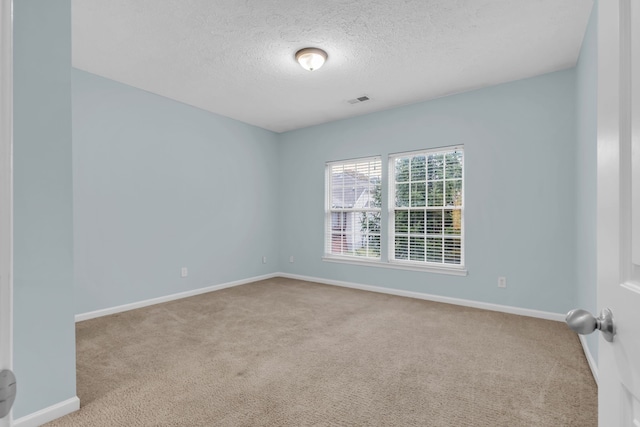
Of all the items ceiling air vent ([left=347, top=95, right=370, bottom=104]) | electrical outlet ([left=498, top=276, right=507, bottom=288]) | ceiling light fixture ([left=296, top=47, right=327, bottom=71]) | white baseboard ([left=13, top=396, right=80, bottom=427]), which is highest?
ceiling air vent ([left=347, top=95, right=370, bottom=104])

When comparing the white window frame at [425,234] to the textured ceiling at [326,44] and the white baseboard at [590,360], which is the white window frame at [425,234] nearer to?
the textured ceiling at [326,44]

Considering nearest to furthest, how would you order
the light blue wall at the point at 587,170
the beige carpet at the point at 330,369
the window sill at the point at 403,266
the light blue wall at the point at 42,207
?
the light blue wall at the point at 42,207, the beige carpet at the point at 330,369, the light blue wall at the point at 587,170, the window sill at the point at 403,266

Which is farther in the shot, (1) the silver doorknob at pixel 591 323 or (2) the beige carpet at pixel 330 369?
(2) the beige carpet at pixel 330 369

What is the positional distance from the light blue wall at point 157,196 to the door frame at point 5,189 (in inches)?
143

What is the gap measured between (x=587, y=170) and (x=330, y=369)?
2.59 meters

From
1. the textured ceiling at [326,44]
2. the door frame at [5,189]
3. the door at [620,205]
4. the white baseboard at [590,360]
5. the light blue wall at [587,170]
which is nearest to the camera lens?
the door frame at [5,189]

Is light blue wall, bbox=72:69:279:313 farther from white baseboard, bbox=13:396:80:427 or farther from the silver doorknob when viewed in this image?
the silver doorknob

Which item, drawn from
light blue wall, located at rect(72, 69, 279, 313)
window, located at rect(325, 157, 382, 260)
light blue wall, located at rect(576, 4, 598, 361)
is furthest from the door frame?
window, located at rect(325, 157, 382, 260)

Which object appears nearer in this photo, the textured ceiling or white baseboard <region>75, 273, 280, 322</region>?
the textured ceiling

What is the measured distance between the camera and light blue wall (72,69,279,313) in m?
3.54

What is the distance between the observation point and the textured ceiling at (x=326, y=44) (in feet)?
8.03

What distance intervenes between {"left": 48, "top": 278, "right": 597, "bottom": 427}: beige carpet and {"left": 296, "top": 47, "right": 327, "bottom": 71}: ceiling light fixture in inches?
102

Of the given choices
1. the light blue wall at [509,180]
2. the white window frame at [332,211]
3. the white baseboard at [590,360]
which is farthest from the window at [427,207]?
the white baseboard at [590,360]

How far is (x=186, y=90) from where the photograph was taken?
13.1 feet
